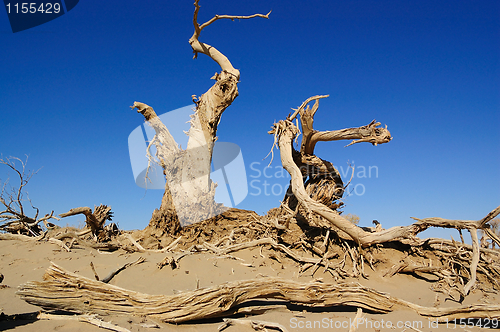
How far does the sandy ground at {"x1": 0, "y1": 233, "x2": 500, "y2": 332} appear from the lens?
3.25 m

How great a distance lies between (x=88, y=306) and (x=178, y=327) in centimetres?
104

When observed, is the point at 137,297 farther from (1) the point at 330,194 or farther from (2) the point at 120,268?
(1) the point at 330,194

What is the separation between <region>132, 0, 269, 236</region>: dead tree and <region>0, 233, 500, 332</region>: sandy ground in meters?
1.35

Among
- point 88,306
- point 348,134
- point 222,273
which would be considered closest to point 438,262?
point 348,134

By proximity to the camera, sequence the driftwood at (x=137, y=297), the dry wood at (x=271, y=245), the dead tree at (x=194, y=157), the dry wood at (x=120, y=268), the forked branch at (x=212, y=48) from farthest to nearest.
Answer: the forked branch at (x=212, y=48), the dead tree at (x=194, y=157), the dry wood at (x=271, y=245), the dry wood at (x=120, y=268), the driftwood at (x=137, y=297)

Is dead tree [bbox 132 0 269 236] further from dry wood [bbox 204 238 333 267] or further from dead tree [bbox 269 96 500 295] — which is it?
dead tree [bbox 269 96 500 295]

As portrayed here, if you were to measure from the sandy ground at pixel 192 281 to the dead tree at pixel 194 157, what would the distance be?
1349 millimetres

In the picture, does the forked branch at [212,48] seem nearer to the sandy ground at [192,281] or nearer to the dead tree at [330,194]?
the dead tree at [330,194]

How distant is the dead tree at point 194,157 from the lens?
6.91m

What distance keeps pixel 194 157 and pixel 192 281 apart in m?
3.37

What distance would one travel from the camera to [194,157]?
7227 millimetres

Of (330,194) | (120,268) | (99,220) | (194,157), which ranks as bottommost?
(120,268)

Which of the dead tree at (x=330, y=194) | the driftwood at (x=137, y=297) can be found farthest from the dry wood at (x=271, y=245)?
the driftwood at (x=137, y=297)

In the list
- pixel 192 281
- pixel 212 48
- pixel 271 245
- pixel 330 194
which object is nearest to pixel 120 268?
pixel 192 281
